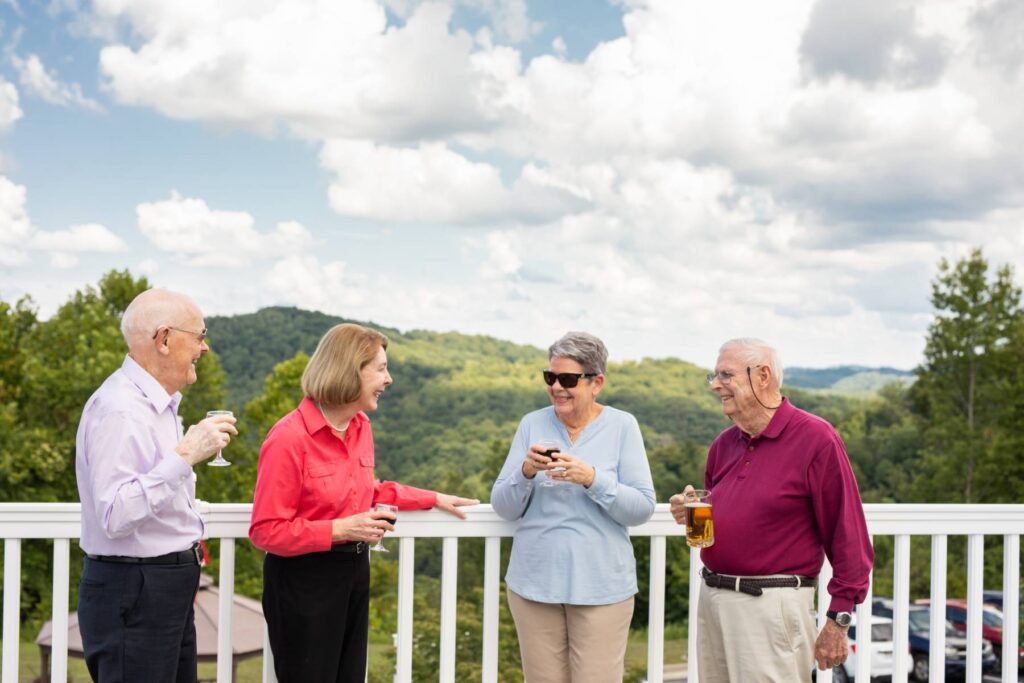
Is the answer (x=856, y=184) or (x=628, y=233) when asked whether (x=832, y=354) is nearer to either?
(x=856, y=184)

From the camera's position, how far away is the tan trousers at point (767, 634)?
290cm

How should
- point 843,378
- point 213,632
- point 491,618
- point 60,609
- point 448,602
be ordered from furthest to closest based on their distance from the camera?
point 843,378 → point 213,632 → point 491,618 → point 448,602 → point 60,609

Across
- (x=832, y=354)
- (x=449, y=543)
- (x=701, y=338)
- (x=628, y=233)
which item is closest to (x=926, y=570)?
(x=701, y=338)

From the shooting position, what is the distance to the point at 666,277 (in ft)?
225

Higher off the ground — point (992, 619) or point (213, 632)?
point (213, 632)

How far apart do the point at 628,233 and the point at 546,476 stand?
74.4m

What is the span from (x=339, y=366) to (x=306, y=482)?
353mm

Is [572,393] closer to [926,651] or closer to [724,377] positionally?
[724,377]

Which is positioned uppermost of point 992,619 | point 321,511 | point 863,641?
point 321,511

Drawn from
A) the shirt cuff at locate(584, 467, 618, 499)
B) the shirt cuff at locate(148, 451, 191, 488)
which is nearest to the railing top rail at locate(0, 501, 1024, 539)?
the shirt cuff at locate(584, 467, 618, 499)

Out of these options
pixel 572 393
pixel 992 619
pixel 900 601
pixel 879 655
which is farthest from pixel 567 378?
pixel 992 619

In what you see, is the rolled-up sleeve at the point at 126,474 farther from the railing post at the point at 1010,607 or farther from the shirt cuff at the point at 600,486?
the railing post at the point at 1010,607

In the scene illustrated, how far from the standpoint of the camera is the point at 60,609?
3117 millimetres

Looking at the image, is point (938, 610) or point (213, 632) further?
point (213, 632)
